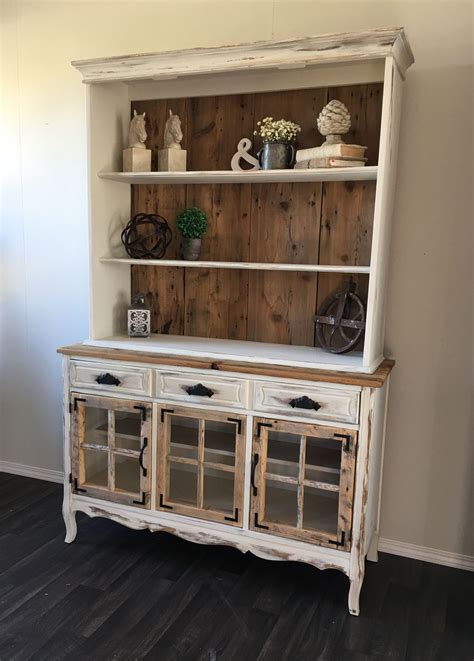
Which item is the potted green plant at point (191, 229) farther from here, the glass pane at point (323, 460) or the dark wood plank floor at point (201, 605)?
the dark wood plank floor at point (201, 605)

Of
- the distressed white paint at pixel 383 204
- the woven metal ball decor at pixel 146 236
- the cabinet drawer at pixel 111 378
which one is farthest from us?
the woven metal ball decor at pixel 146 236

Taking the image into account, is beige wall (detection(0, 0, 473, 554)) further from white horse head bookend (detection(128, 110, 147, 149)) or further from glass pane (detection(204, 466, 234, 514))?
glass pane (detection(204, 466, 234, 514))

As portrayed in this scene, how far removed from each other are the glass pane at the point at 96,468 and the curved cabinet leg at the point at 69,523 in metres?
0.17

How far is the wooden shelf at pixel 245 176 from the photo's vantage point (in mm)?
2238

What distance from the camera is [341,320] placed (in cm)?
240

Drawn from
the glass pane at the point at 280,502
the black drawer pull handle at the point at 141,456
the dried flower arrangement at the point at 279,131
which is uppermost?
the dried flower arrangement at the point at 279,131

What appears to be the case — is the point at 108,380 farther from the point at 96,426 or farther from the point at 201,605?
the point at 201,605

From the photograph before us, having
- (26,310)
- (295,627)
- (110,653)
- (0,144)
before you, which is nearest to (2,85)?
(0,144)

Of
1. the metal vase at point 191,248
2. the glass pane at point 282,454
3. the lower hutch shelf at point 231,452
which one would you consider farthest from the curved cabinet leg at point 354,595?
the metal vase at point 191,248

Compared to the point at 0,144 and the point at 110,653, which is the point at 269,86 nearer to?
the point at 0,144

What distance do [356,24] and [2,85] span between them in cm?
192

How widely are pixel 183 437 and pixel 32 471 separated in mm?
1385

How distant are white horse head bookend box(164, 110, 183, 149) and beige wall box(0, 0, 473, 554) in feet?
1.38

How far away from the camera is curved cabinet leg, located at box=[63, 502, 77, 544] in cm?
262
